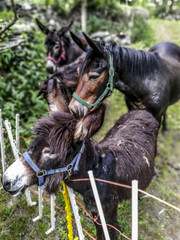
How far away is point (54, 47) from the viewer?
4906 mm

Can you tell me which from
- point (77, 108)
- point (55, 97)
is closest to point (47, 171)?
point (77, 108)

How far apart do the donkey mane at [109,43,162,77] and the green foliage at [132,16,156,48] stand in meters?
8.94

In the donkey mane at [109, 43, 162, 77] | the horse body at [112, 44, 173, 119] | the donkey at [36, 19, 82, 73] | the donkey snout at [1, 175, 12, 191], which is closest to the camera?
the donkey snout at [1, 175, 12, 191]

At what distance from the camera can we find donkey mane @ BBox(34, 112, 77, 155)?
1.79 metres

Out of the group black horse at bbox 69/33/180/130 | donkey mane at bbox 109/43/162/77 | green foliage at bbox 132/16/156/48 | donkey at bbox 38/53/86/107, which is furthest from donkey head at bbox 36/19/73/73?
green foliage at bbox 132/16/156/48

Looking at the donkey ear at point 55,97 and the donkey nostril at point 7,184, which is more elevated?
the donkey ear at point 55,97

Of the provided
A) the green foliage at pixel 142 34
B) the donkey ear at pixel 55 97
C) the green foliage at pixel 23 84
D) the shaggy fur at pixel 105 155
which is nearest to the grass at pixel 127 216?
the shaggy fur at pixel 105 155

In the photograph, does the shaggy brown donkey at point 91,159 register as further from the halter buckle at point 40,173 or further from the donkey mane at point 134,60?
the donkey mane at point 134,60

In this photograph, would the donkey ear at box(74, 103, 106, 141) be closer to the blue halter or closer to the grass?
the blue halter

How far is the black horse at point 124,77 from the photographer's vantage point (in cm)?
266

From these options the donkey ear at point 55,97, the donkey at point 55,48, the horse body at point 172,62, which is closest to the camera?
the donkey ear at point 55,97

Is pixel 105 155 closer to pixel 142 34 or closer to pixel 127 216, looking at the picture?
pixel 127 216

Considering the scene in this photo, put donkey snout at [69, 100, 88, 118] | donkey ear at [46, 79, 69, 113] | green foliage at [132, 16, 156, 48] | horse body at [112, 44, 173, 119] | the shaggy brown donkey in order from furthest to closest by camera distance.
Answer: green foliage at [132, 16, 156, 48]
horse body at [112, 44, 173, 119]
donkey ear at [46, 79, 69, 113]
donkey snout at [69, 100, 88, 118]
the shaggy brown donkey

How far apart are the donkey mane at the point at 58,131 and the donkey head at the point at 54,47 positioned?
322 centimetres
